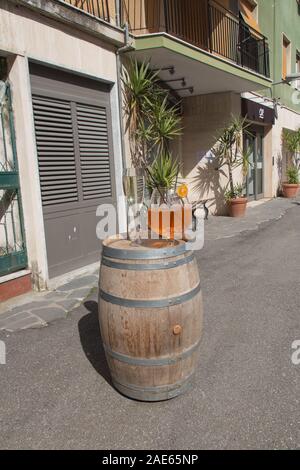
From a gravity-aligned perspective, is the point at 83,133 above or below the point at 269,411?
above

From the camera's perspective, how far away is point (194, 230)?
897cm

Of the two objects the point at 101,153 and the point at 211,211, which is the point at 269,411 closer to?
the point at 101,153

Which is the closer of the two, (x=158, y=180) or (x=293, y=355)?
(x=293, y=355)

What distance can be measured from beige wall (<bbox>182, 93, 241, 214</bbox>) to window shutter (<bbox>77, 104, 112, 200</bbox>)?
519 centimetres

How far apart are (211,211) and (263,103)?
510cm

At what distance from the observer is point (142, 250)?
8.02 feet

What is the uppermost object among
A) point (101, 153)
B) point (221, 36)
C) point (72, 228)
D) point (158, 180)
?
point (221, 36)

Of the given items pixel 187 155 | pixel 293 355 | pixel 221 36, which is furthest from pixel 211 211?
pixel 293 355

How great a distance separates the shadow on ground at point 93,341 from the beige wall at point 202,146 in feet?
24.8

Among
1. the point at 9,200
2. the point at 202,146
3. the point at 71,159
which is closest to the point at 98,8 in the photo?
the point at 71,159

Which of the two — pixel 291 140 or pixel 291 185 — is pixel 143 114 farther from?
pixel 291 140

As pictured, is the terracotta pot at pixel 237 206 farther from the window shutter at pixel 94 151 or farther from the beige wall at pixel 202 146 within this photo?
the window shutter at pixel 94 151

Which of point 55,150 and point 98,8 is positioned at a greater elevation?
point 98,8

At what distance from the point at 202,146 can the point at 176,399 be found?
9.56m
